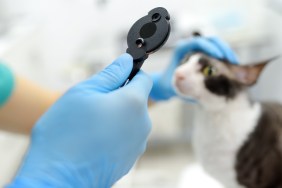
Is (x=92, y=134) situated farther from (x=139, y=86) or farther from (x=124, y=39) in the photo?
(x=124, y=39)

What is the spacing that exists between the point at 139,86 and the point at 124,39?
40.4 inches

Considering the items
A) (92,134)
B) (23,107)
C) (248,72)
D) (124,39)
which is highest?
(92,134)

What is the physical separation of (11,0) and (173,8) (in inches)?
31.1

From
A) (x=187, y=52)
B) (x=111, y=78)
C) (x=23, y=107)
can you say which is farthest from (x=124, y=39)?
(x=111, y=78)

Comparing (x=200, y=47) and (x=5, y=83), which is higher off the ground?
(x=5, y=83)

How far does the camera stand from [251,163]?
0.75 meters

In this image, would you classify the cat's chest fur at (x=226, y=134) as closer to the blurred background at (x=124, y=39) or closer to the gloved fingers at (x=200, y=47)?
the gloved fingers at (x=200, y=47)

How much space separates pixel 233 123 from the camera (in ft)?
2.60

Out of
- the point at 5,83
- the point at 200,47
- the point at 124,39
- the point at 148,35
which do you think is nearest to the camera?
the point at 148,35

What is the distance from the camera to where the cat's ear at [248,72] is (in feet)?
2.44

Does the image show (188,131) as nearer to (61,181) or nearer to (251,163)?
(251,163)

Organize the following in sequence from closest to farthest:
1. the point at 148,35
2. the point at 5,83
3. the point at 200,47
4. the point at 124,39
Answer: the point at 148,35 < the point at 5,83 < the point at 200,47 < the point at 124,39

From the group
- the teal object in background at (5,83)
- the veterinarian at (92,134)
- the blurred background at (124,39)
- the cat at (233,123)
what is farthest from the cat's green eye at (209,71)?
the blurred background at (124,39)

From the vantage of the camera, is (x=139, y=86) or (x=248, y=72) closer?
(x=139, y=86)
